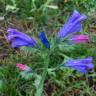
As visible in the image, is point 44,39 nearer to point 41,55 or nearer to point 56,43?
point 56,43

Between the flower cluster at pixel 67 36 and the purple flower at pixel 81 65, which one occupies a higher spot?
the flower cluster at pixel 67 36

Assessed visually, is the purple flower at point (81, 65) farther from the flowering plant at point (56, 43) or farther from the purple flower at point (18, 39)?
the purple flower at point (18, 39)

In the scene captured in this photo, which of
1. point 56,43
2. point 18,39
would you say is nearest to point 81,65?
point 56,43

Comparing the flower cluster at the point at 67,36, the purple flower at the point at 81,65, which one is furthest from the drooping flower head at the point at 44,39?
the purple flower at the point at 81,65

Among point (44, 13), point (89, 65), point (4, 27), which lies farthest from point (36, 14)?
point (89, 65)

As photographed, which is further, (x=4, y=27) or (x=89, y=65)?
(x=4, y=27)

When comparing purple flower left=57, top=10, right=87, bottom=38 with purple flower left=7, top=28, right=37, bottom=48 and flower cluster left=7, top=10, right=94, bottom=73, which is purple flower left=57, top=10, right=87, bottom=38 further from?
purple flower left=7, top=28, right=37, bottom=48

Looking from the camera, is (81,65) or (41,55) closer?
(81,65)

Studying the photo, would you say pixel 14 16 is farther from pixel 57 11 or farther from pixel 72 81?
pixel 72 81

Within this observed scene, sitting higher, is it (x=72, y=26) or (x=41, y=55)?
(x=72, y=26)
